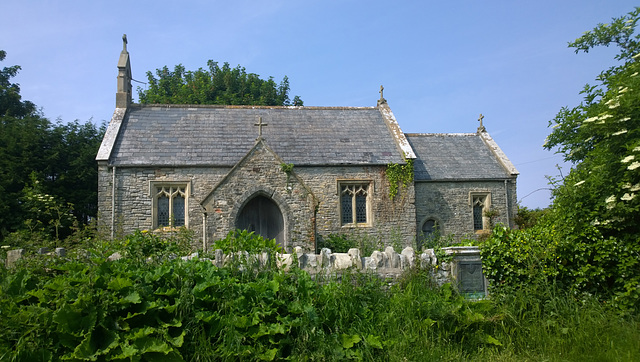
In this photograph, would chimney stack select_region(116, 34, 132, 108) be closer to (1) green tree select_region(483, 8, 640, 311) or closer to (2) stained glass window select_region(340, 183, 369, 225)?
(2) stained glass window select_region(340, 183, 369, 225)

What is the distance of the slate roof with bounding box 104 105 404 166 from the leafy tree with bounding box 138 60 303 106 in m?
14.0

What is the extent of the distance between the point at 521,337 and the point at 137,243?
623cm

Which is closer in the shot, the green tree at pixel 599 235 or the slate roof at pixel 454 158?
the green tree at pixel 599 235

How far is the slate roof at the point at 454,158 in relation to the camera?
18.2m

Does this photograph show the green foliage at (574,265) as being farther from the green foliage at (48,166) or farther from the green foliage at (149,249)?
the green foliage at (48,166)

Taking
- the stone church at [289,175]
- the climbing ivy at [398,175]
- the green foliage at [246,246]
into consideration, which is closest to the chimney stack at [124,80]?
the stone church at [289,175]

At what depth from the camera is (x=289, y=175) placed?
12.9 meters

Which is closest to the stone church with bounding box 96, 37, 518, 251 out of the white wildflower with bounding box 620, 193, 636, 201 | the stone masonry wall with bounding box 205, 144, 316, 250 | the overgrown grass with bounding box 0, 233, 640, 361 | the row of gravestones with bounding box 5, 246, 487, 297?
the stone masonry wall with bounding box 205, 144, 316, 250

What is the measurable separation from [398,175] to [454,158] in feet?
14.6

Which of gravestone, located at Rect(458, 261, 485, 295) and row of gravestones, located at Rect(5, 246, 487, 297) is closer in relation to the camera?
row of gravestones, located at Rect(5, 246, 487, 297)

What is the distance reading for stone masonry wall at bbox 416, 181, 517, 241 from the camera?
695 inches

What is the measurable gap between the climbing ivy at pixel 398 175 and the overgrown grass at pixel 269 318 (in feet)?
32.8

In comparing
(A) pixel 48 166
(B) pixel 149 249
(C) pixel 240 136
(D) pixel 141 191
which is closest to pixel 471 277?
(B) pixel 149 249

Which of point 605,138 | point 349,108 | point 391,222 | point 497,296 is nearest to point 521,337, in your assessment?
point 497,296
